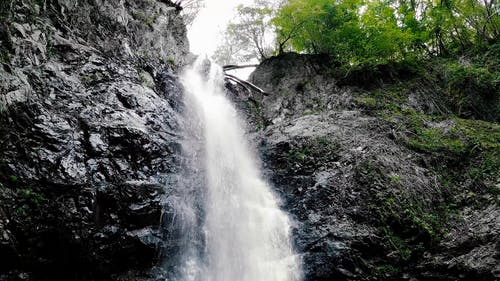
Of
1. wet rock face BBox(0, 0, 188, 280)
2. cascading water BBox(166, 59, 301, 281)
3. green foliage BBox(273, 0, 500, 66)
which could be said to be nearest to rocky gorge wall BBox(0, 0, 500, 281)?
wet rock face BBox(0, 0, 188, 280)

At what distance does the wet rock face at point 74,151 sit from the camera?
5109 mm

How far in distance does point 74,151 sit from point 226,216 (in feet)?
11.9

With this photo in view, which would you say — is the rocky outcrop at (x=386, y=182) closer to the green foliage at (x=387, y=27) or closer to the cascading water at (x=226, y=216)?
the cascading water at (x=226, y=216)

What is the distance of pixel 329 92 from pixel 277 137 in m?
3.57

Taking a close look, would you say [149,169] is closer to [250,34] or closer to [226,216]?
[226,216]

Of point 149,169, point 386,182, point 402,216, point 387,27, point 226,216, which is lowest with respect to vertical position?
point 402,216

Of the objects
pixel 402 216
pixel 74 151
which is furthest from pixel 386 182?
pixel 74 151

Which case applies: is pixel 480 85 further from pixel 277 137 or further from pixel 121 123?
pixel 121 123

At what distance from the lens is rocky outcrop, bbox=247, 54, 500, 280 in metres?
6.28

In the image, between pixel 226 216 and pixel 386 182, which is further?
pixel 386 182

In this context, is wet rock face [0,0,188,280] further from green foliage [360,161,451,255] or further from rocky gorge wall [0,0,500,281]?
green foliage [360,161,451,255]

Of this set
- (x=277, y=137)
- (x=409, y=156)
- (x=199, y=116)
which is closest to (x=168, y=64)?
(x=199, y=116)

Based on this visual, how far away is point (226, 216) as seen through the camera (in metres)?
7.53

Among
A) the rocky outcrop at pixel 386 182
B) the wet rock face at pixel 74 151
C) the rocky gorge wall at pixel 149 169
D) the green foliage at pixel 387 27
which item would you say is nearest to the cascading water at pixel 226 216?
the rocky gorge wall at pixel 149 169
